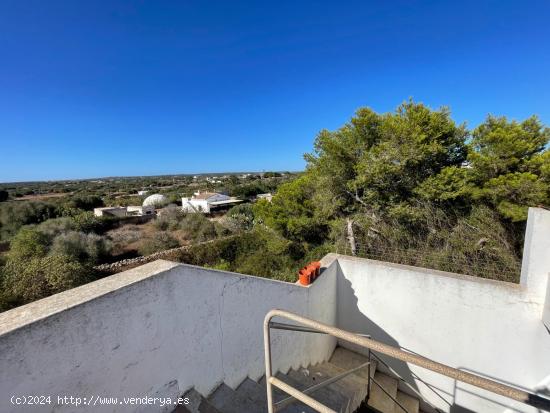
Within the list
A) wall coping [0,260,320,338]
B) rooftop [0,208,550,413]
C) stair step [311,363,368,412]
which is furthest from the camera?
stair step [311,363,368,412]

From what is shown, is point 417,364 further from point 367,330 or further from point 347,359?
point 347,359

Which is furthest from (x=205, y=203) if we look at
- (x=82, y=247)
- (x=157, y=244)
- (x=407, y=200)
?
(x=407, y=200)

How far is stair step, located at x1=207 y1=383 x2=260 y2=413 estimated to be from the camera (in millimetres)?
2252

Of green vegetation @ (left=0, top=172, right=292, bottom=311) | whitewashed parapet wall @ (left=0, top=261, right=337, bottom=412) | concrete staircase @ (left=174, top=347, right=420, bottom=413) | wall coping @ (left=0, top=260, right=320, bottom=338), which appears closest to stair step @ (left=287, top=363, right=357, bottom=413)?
concrete staircase @ (left=174, top=347, right=420, bottom=413)

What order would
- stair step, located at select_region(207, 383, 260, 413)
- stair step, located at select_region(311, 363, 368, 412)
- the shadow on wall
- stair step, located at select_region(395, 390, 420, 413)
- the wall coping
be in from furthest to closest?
the shadow on wall
stair step, located at select_region(395, 390, 420, 413)
stair step, located at select_region(311, 363, 368, 412)
stair step, located at select_region(207, 383, 260, 413)
the wall coping

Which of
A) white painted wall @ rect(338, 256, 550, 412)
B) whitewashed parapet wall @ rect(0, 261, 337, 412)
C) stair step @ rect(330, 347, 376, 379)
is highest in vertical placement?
whitewashed parapet wall @ rect(0, 261, 337, 412)

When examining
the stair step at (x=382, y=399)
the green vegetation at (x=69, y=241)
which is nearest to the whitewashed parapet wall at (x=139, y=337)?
the stair step at (x=382, y=399)

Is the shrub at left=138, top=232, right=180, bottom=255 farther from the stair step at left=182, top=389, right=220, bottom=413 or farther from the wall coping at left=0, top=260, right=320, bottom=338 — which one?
the wall coping at left=0, top=260, right=320, bottom=338

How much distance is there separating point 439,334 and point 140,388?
15.2 ft

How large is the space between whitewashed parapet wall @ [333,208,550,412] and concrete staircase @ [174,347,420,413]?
572 millimetres

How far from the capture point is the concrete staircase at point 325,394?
2260 mm

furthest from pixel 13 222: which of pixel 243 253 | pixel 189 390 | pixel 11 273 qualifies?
pixel 189 390

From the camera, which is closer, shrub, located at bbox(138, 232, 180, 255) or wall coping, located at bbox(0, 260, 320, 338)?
wall coping, located at bbox(0, 260, 320, 338)

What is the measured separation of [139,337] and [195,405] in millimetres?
842
